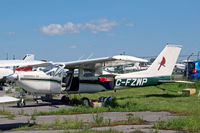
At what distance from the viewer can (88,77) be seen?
14.7 metres

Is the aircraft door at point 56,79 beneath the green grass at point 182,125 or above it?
above

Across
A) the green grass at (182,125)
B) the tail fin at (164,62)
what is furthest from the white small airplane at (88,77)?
the green grass at (182,125)

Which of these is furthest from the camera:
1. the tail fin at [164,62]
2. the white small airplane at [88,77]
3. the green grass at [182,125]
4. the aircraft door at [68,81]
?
the tail fin at [164,62]

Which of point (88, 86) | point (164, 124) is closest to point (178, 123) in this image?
point (164, 124)

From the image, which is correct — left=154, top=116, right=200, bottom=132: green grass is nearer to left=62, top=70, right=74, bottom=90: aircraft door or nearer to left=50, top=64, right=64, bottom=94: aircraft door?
left=50, top=64, right=64, bottom=94: aircraft door

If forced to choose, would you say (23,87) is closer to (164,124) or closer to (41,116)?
(41,116)

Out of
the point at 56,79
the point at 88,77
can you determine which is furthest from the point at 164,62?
the point at 56,79

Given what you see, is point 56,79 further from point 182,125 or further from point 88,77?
point 182,125

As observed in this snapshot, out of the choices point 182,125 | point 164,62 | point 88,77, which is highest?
point 164,62

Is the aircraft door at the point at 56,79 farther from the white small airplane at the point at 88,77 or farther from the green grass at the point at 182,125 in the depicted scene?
the green grass at the point at 182,125

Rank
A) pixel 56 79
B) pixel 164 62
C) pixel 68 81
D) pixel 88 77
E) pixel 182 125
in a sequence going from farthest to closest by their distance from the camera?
1. pixel 164 62
2. pixel 88 77
3. pixel 68 81
4. pixel 56 79
5. pixel 182 125

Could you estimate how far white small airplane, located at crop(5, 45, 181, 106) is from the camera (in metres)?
13.1

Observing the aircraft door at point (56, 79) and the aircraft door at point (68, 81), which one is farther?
the aircraft door at point (68, 81)

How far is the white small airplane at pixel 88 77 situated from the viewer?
516 inches
